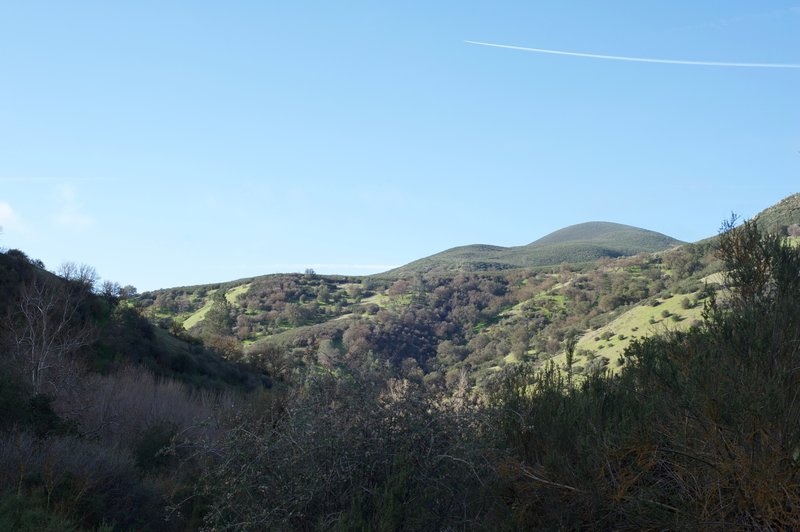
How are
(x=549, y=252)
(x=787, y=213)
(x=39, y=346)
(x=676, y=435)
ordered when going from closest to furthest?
(x=676, y=435), (x=39, y=346), (x=787, y=213), (x=549, y=252)

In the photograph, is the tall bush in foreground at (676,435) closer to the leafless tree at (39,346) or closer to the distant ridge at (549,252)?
the leafless tree at (39,346)

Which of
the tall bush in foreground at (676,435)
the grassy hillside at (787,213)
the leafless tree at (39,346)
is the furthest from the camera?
the grassy hillside at (787,213)

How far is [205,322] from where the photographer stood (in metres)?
69.4

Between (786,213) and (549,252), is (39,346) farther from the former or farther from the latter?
(549,252)

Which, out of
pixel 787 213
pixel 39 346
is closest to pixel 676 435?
pixel 39 346

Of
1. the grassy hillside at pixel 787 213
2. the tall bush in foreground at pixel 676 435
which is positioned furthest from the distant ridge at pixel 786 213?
the tall bush in foreground at pixel 676 435

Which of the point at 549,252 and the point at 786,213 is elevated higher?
the point at 549,252

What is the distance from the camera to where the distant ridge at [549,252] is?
410ft

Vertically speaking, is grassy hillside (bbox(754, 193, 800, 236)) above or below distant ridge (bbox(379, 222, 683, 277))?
below

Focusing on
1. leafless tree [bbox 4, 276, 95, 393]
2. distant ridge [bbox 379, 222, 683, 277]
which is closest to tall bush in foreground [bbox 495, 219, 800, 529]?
leafless tree [bbox 4, 276, 95, 393]

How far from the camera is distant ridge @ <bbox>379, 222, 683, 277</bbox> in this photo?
410ft

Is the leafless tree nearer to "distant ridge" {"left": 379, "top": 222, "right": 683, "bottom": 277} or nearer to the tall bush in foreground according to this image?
the tall bush in foreground

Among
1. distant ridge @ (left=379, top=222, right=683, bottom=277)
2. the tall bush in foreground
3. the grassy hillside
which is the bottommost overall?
the tall bush in foreground

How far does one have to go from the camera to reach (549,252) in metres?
133
